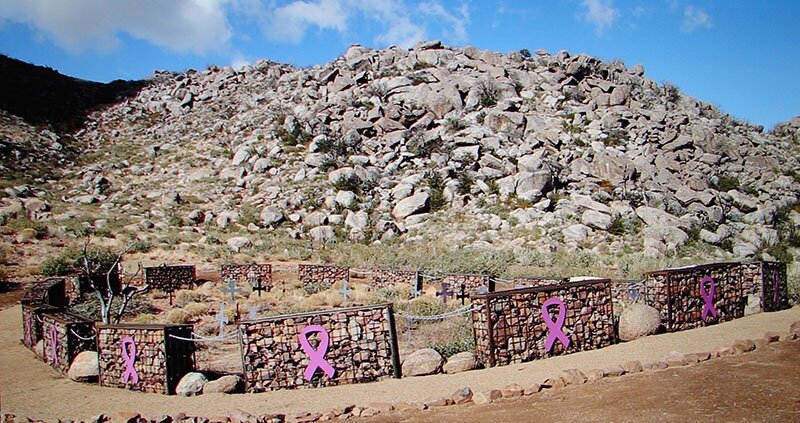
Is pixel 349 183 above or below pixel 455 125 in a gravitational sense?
below

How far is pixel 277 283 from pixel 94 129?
34.6 meters

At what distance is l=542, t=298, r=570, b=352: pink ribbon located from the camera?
462 inches

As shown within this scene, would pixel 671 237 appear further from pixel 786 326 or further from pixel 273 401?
pixel 273 401

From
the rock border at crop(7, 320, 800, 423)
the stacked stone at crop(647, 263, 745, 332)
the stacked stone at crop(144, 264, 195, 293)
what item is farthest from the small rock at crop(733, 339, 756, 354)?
the stacked stone at crop(144, 264, 195, 293)

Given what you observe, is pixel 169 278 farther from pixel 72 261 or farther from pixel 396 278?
pixel 396 278

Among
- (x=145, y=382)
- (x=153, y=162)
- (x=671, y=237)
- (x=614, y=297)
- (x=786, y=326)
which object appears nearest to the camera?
(x=145, y=382)

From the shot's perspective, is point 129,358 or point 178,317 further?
point 178,317

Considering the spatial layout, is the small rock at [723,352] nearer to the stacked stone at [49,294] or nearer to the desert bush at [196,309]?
the desert bush at [196,309]

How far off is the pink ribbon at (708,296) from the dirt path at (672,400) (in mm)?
3892

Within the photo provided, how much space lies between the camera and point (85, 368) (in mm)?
11820

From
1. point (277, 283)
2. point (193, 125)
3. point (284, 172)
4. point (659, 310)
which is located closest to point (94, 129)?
point (193, 125)

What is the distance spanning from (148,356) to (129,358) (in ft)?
1.69

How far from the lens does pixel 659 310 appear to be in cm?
1343

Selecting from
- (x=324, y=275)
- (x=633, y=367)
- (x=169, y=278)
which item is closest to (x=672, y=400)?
(x=633, y=367)
